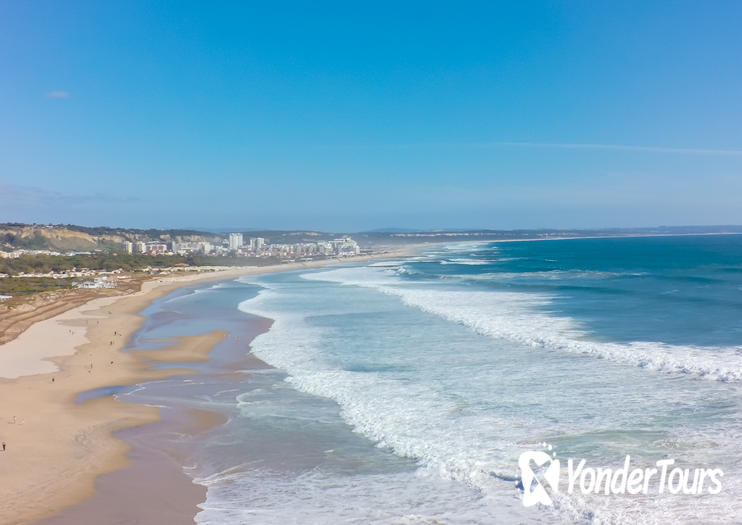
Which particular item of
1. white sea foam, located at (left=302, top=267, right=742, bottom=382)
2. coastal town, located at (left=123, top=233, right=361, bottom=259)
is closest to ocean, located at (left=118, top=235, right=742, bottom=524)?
white sea foam, located at (left=302, top=267, right=742, bottom=382)

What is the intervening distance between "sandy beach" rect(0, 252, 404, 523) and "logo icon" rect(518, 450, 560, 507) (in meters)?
4.76

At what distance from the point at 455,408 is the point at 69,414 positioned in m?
8.41

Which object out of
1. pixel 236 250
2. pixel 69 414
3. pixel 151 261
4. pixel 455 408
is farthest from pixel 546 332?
pixel 236 250

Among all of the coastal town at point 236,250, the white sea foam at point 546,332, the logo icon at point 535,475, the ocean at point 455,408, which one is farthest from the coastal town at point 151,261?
the logo icon at point 535,475

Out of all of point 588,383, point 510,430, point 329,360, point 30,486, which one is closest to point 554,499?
point 510,430

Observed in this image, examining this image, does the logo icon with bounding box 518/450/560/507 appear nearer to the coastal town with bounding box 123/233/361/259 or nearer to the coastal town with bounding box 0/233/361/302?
the coastal town with bounding box 0/233/361/302

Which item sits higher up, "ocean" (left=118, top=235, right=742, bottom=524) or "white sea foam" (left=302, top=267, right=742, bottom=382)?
"white sea foam" (left=302, top=267, right=742, bottom=382)

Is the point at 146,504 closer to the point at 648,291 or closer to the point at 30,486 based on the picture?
the point at 30,486

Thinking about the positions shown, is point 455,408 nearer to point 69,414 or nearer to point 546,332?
point 69,414

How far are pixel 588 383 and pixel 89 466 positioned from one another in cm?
1097

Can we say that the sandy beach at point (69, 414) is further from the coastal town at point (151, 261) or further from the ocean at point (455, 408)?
the coastal town at point (151, 261)

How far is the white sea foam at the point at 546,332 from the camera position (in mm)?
16125

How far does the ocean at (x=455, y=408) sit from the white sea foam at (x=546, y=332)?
0.11 m

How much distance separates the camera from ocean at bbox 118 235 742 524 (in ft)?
27.9
